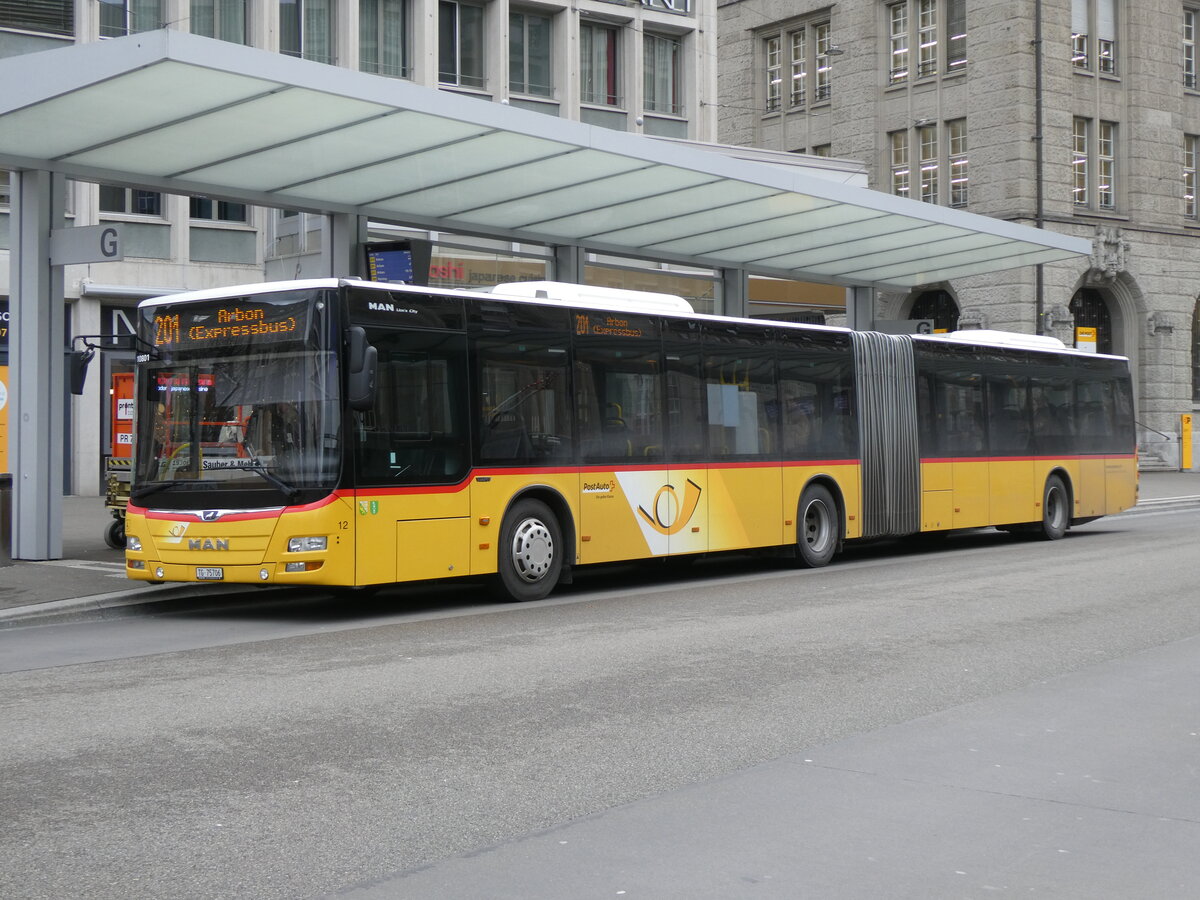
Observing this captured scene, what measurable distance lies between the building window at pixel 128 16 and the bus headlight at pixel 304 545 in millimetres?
20184

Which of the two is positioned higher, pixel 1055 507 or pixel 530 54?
pixel 530 54

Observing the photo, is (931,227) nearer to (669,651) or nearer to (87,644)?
(669,651)

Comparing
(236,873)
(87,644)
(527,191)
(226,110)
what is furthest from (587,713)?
(527,191)

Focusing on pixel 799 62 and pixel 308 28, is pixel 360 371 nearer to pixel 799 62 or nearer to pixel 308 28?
pixel 308 28

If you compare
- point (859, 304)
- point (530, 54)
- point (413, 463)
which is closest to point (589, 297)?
point (413, 463)

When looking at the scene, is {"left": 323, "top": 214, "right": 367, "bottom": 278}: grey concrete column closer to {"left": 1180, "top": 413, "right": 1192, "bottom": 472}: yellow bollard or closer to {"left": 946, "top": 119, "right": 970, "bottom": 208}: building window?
{"left": 946, "top": 119, "right": 970, "bottom": 208}: building window

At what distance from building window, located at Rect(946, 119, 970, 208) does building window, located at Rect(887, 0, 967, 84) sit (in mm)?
1657

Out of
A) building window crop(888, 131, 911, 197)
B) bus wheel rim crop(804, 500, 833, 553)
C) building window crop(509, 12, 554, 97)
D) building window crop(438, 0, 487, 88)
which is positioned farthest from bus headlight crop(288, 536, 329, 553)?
building window crop(888, 131, 911, 197)

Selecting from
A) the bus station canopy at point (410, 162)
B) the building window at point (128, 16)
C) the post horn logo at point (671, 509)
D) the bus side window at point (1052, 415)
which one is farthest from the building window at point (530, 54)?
the post horn logo at point (671, 509)

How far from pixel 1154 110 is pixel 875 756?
4218 cm

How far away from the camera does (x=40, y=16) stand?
28.0 metres

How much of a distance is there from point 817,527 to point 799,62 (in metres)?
33.0

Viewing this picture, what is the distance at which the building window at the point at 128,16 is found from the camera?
28.9 meters

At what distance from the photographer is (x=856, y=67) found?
4525 centimetres
